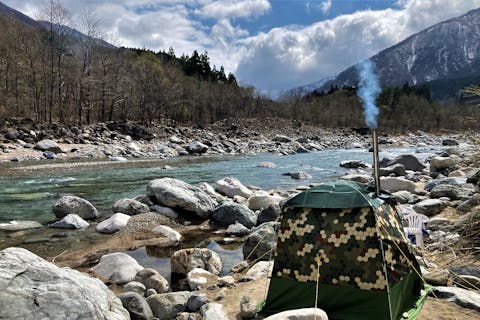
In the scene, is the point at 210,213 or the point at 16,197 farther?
the point at 16,197

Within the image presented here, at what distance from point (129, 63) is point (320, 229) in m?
49.2

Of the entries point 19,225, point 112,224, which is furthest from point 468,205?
point 19,225

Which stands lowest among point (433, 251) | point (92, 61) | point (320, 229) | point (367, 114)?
point (433, 251)

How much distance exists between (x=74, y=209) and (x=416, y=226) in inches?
316

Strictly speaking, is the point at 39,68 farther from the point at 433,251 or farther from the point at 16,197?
the point at 433,251

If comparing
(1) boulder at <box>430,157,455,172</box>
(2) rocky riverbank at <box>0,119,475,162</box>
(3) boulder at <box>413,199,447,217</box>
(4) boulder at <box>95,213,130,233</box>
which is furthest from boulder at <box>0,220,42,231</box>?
(1) boulder at <box>430,157,455,172</box>

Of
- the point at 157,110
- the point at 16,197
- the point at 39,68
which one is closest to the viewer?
the point at 16,197

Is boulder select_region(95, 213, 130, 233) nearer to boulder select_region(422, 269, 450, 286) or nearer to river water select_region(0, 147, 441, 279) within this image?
river water select_region(0, 147, 441, 279)

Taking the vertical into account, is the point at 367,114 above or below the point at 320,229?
above

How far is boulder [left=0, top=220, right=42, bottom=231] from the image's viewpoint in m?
9.02

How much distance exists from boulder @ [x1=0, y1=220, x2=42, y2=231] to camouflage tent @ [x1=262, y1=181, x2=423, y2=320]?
22.2ft

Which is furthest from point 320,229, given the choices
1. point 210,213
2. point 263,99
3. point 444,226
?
point 263,99

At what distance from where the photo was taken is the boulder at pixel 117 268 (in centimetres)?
621

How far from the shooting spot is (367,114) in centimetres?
498
